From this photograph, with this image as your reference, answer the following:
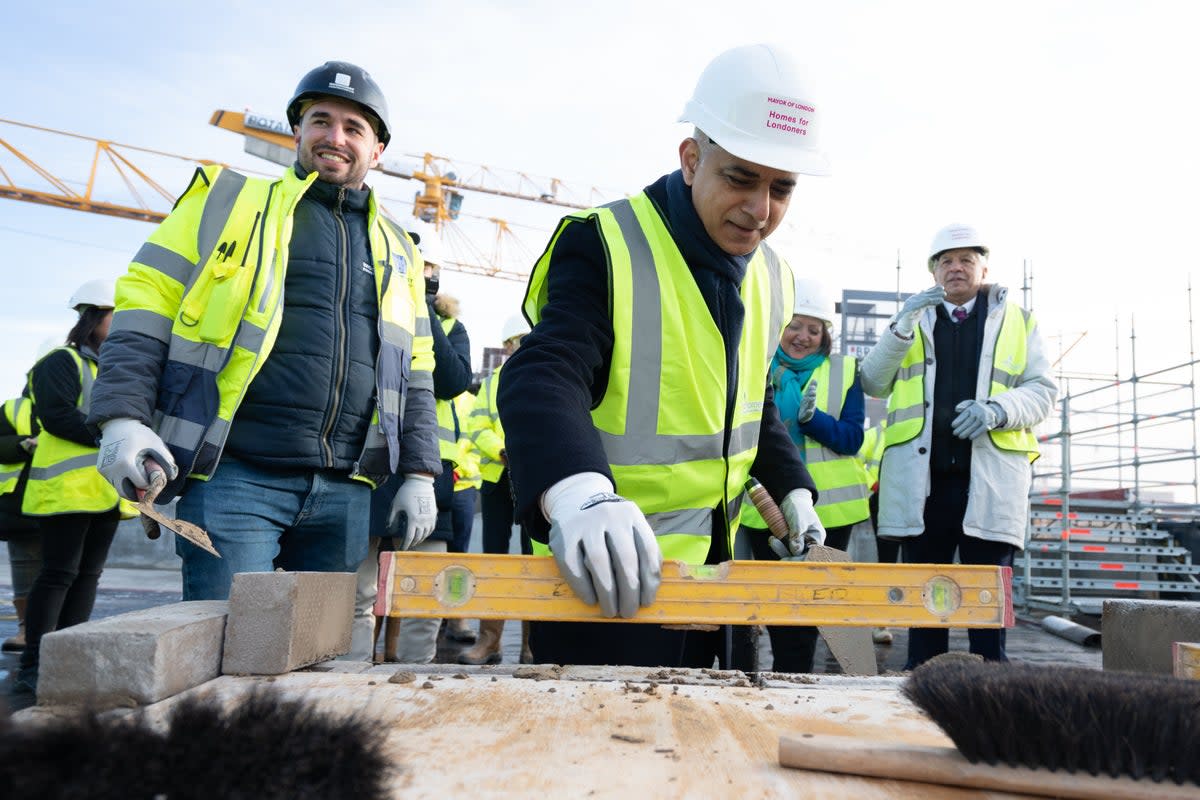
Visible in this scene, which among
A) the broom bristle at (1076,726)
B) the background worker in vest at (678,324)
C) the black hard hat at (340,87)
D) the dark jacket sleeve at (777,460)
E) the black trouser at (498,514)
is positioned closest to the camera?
the broom bristle at (1076,726)

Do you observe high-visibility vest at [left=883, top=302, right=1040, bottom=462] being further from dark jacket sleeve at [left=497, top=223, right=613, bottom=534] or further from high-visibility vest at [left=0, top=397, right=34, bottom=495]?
high-visibility vest at [left=0, top=397, right=34, bottom=495]

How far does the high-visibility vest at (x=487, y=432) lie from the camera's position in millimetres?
6121

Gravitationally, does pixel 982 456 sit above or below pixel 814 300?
below

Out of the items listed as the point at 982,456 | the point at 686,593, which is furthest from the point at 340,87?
the point at 982,456

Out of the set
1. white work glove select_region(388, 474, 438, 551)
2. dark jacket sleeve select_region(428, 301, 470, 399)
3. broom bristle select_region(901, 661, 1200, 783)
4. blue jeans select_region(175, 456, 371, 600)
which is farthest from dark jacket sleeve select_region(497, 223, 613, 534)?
dark jacket sleeve select_region(428, 301, 470, 399)

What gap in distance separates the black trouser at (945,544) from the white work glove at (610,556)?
2.70 metres

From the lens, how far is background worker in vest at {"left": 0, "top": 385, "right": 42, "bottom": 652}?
204 inches

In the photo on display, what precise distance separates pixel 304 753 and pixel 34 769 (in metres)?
0.20

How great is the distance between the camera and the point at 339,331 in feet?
9.32

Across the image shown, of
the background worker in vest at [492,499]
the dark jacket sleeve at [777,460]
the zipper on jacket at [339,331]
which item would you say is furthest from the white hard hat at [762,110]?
the background worker in vest at [492,499]

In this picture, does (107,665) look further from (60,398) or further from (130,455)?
(60,398)

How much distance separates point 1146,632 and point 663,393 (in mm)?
1112

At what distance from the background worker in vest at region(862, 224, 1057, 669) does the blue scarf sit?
0.30 meters

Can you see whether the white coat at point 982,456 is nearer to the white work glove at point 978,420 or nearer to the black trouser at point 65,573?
the white work glove at point 978,420
